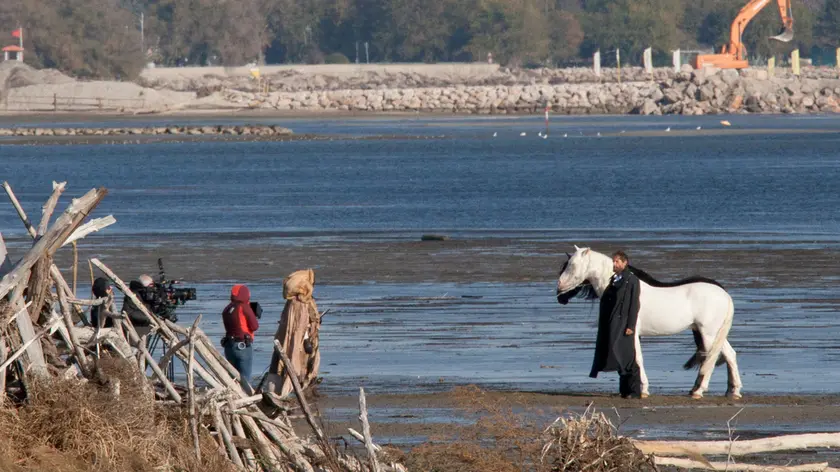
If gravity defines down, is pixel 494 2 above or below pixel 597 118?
above

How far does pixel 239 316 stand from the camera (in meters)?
13.2

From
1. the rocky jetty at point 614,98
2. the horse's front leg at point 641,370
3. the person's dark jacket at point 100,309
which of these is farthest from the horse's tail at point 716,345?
the rocky jetty at point 614,98

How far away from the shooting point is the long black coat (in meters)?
13.9

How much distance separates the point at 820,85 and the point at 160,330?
12775 cm

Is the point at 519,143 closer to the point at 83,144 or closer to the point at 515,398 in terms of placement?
the point at 83,144

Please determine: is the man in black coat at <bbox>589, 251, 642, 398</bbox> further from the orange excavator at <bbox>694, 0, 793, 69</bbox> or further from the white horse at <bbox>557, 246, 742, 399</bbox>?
the orange excavator at <bbox>694, 0, 793, 69</bbox>

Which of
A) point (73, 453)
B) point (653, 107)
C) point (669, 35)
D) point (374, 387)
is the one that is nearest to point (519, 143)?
point (653, 107)

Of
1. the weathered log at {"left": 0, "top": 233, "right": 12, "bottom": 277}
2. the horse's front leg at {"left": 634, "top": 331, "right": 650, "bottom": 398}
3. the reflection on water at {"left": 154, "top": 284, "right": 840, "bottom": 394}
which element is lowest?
the reflection on water at {"left": 154, "top": 284, "right": 840, "bottom": 394}

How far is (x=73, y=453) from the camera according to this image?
9.59 metres

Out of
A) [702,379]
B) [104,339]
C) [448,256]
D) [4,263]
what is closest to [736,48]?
[448,256]

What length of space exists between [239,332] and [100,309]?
3013 millimetres

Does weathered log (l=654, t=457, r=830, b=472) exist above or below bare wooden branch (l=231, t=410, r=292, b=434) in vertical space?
below

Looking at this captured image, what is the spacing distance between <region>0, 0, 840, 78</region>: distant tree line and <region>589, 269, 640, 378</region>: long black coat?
14734 cm

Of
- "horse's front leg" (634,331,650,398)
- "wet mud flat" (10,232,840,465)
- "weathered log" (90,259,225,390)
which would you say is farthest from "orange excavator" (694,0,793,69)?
"weathered log" (90,259,225,390)
